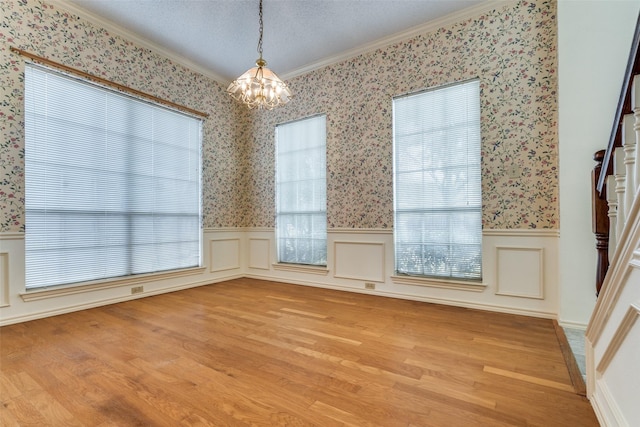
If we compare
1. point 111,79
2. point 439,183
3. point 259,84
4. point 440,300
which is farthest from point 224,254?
point 439,183

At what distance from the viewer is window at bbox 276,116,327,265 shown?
13.9 ft

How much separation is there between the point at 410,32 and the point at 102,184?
159 inches

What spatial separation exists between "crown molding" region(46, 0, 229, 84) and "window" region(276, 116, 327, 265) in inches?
54.9

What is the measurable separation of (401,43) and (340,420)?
3.89 metres

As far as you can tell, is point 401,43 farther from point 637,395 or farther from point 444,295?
point 637,395

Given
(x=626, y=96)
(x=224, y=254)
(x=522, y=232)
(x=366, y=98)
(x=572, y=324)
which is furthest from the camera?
(x=224, y=254)

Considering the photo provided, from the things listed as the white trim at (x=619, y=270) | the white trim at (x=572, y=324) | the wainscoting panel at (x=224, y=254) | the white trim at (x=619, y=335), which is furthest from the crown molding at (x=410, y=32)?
the white trim at (x=619, y=335)

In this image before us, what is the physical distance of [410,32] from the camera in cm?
349

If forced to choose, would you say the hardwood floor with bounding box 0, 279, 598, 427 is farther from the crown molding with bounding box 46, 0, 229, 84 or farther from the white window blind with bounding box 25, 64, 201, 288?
the crown molding with bounding box 46, 0, 229, 84

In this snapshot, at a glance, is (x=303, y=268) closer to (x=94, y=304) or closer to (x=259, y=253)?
(x=259, y=253)

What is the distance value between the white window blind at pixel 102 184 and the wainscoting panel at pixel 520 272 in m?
3.95

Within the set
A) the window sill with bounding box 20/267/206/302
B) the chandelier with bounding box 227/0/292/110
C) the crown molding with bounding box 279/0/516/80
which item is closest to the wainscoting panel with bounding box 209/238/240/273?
the window sill with bounding box 20/267/206/302

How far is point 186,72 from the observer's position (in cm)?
418

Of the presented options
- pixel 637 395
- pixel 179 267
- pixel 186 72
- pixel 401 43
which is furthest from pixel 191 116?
pixel 637 395
